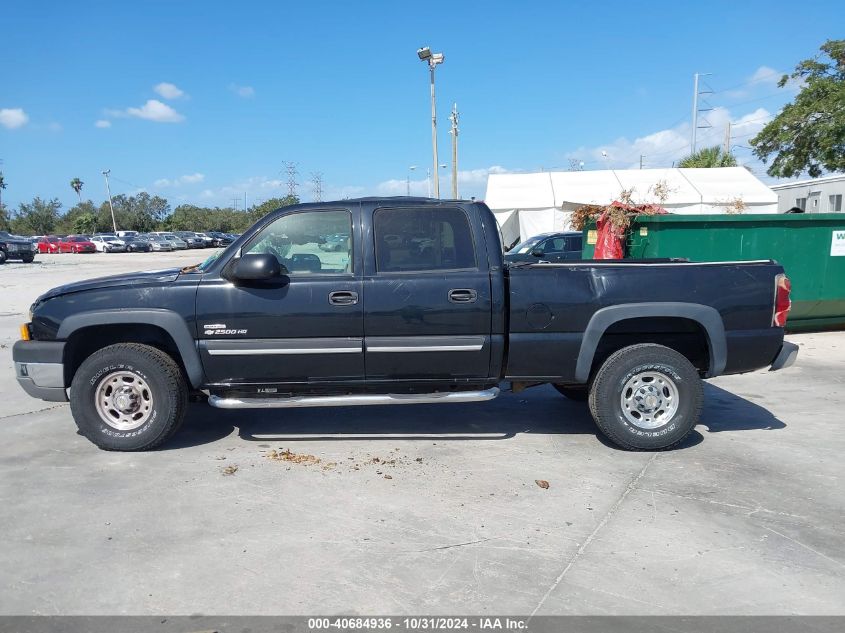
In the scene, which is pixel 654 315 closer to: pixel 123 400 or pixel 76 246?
pixel 123 400

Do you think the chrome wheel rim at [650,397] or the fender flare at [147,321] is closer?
the fender flare at [147,321]

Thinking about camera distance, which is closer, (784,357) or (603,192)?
(784,357)

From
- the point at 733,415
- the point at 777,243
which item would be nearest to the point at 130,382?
the point at 733,415

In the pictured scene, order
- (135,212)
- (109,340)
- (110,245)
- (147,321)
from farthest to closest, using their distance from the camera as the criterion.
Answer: (135,212), (110,245), (109,340), (147,321)

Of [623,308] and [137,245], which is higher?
[623,308]

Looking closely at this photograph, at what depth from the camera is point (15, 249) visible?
3159 cm

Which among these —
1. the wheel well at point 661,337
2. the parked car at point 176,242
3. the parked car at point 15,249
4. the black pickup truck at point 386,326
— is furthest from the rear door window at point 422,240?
the parked car at point 176,242

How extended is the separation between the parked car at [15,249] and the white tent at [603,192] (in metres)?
22.6

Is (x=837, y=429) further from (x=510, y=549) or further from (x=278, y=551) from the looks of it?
(x=278, y=551)

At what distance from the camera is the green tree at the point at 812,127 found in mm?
22859

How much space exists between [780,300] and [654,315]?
1.02m

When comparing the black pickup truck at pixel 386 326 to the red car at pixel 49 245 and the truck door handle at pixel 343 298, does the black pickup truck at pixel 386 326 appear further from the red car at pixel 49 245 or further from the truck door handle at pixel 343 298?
the red car at pixel 49 245

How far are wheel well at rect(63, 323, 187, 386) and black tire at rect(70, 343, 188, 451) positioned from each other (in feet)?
0.33

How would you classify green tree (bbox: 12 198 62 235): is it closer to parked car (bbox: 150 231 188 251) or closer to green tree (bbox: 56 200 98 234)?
green tree (bbox: 56 200 98 234)
